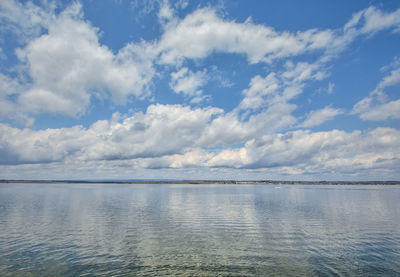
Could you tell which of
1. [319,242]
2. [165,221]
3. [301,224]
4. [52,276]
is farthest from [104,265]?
[301,224]

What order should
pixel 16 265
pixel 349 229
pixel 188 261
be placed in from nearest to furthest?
1. pixel 16 265
2. pixel 188 261
3. pixel 349 229

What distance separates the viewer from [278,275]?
2331 centimetres

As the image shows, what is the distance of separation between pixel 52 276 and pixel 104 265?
475cm

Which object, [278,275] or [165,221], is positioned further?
[165,221]

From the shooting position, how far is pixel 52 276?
22.8m

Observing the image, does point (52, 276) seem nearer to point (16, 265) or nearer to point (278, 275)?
point (16, 265)

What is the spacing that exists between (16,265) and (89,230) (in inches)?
690

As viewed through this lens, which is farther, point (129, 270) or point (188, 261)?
point (188, 261)

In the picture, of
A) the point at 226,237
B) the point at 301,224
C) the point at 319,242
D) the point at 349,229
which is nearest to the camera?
the point at 319,242

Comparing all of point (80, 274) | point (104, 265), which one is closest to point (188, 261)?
point (104, 265)

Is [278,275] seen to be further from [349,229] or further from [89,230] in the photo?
[89,230]

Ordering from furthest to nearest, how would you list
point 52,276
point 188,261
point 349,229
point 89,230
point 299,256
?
point 349,229
point 89,230
point 299,256
point 188,261
point 52,276

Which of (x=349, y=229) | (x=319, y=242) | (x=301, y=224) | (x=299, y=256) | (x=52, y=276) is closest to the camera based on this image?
(x=52, y=276)

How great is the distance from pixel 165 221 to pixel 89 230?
15335 millimetres
